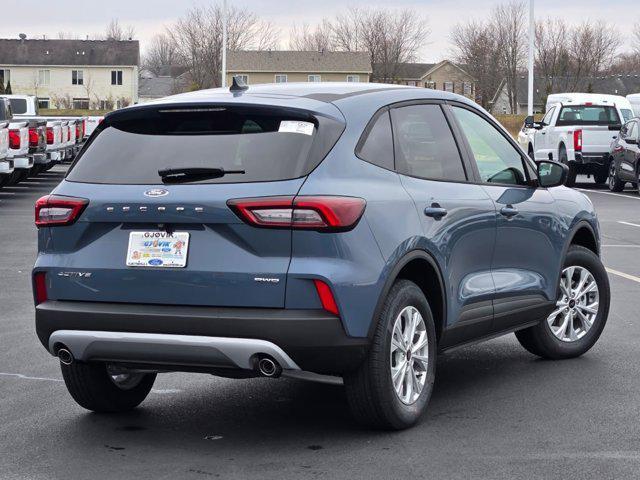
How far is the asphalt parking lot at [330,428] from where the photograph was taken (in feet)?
18.8

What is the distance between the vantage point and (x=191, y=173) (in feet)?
19.9

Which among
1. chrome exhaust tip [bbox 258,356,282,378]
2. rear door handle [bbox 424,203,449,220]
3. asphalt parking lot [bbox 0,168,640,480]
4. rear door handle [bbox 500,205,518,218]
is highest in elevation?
rear door handle [bbox 424,203,449,220]

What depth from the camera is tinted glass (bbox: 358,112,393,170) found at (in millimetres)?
6336

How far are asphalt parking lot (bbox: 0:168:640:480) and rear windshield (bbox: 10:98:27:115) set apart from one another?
34.1m

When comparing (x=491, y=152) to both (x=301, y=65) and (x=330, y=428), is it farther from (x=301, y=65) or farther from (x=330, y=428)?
(x=301, y=65)

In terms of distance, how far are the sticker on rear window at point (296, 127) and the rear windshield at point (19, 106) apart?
37.0 m

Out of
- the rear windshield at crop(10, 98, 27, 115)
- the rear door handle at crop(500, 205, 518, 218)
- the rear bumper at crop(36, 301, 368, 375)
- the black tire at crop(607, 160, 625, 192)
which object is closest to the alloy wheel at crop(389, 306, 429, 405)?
the rear bumper at crop(36, 301, 368, 375)

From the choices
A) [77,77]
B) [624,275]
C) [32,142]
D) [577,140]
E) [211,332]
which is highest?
[211,332]

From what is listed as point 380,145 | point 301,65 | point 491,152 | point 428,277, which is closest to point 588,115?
point 491,152

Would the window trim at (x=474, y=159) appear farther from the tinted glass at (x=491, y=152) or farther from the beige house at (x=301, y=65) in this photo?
the beige house at (x=301, y=65)

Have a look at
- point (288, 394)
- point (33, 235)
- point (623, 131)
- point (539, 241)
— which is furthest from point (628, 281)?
point (623, 131)

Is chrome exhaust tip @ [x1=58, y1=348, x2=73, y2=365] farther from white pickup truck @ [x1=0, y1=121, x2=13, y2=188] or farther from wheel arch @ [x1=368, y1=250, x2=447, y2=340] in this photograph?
white pickup truck @ [x1=0, y1=121, x2=13, y2=188]

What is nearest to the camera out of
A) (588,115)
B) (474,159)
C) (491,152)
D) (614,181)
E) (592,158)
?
(474,159)

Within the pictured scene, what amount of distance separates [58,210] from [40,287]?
38cm
